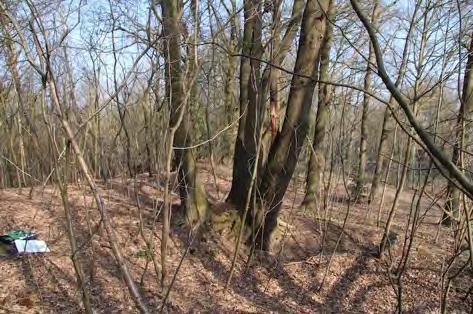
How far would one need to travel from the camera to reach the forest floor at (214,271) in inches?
204

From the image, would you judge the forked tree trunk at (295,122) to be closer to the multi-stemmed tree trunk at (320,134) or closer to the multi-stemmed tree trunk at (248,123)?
the multi-stemmed tree trunk at (248,123)

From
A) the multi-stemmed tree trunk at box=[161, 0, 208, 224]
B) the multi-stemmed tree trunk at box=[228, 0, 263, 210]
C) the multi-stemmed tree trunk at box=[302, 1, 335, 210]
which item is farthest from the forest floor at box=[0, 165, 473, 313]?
the multi-stemmed tree trunk at box=[302, 1, 335, 210]

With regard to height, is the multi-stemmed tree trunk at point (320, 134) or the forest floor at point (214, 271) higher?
the multi-stemmed tree trunk at point (320, 134)

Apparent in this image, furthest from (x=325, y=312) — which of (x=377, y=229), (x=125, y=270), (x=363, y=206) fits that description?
(x=363, y=206)

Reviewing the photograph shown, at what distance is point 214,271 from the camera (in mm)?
6852

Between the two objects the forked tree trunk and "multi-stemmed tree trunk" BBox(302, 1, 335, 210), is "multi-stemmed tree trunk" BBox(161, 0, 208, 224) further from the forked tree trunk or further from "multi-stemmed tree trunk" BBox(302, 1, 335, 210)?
"multi-stemmed tree trunk" BBox(302, 1, 335, 210)

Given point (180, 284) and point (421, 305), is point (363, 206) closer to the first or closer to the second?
point (421, 305)

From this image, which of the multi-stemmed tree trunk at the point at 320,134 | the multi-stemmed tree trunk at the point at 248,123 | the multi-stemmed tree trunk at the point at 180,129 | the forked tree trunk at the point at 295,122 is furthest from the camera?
the multi-stemmed tree trunk at the point at 320,134

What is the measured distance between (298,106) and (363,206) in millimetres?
8020

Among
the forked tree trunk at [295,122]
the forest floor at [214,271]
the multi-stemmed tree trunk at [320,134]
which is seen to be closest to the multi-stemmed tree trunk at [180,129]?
the forest floor at [214,271]

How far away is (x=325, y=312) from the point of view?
6.21 meters

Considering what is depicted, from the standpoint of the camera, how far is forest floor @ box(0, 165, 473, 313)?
204 inches

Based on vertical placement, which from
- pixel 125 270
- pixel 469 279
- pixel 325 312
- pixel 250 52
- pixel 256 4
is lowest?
pixel 325 312

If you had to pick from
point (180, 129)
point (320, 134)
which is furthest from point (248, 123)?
point (320, 134)
